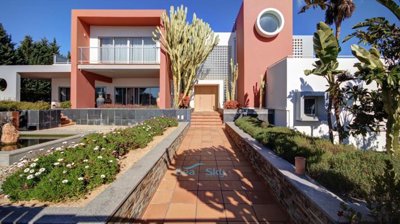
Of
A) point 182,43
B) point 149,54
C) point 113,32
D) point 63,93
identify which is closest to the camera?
point 182,43

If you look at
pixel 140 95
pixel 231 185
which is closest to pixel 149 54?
pixel 140 95

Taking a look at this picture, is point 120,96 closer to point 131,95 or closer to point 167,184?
point 131,95

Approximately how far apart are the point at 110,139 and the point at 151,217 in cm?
285

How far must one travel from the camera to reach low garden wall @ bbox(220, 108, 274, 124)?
14.5 m

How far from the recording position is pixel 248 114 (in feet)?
48.4

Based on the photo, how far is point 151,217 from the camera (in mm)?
3730

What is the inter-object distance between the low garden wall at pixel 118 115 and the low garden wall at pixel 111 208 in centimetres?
1038

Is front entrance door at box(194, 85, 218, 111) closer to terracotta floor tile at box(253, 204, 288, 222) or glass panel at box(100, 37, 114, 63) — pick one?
glass panel at box(100, 37, 114, 63)

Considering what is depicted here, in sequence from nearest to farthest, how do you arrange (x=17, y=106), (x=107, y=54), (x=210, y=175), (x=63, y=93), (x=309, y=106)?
(x=210, y=175)
(x=309, y=106)
(x=17, y=106)
(x=107, y=54)
(x=63, y=93)

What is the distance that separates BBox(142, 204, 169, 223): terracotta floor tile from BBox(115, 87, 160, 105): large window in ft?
53.2

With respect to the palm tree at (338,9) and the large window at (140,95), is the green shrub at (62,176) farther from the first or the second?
the large window at (140,95)

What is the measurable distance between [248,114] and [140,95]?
9.60 metres

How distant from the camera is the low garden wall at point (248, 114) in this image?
571 inches

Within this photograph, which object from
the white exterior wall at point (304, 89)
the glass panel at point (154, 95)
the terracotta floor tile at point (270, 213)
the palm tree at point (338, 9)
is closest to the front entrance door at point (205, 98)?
the glass panel at point (154, 95)
